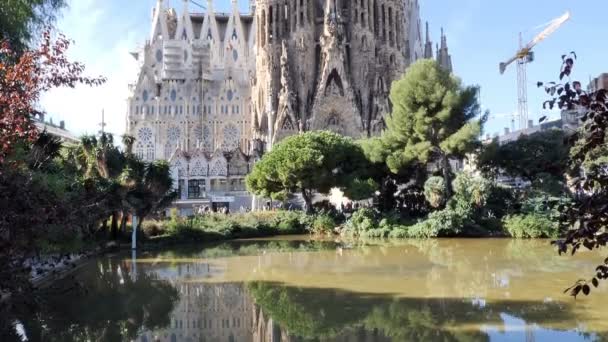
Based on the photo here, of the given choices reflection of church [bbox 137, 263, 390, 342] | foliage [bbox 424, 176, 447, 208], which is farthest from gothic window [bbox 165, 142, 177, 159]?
reflection of church [bbox 137, 263, 390, 342]

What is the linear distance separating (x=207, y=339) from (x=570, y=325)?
644 centimetres

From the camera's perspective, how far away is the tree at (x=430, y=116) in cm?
3228

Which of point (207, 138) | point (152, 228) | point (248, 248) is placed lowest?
point (248, 248)

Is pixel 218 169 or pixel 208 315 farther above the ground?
pixel 218 169

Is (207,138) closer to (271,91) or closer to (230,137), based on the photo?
(230,137)

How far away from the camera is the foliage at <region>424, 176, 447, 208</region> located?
1260 inches

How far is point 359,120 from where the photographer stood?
191ft

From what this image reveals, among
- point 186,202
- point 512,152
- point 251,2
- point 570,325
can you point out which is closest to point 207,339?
point 570,325

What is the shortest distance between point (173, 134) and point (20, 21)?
2268 inches

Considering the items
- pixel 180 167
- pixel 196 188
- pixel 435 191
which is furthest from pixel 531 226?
pixel 180 167

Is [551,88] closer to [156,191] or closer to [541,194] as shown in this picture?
[156,191]

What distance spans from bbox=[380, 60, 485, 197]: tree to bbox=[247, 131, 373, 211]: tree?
310 cm

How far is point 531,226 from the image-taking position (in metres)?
28.8

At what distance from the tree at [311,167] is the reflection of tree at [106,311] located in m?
18.2
